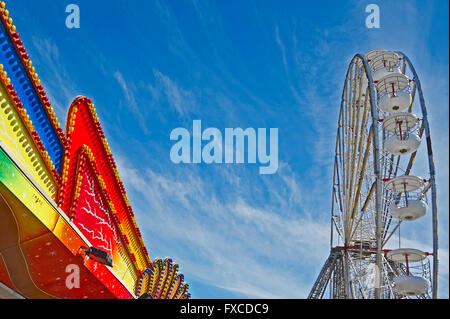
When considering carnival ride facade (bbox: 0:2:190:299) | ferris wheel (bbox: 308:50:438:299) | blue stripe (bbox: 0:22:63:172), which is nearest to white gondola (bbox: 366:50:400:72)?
ferris wheel (bbox: 308:50:438:299)

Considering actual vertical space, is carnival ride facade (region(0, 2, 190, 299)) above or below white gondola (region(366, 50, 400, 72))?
below

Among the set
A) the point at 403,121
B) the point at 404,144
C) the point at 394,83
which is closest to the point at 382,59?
the point at 394,83

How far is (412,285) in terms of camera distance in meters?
11.6

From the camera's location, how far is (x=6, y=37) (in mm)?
6938

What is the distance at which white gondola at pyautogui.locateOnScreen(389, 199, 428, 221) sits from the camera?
1241 centimetres

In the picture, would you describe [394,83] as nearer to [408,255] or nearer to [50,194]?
[408,255]

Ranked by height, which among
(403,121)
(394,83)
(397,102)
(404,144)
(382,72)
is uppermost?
(382,72)

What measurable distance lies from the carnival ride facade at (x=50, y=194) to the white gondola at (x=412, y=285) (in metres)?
6.59

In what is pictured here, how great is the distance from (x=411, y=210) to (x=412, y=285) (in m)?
1.93

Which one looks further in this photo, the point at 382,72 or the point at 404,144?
the point at 382,72

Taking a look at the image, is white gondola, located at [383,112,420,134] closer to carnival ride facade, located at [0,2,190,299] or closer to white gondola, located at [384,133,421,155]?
white gondola, located at [384,133,421,155]

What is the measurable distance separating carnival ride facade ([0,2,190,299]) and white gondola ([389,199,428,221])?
7.07 m
